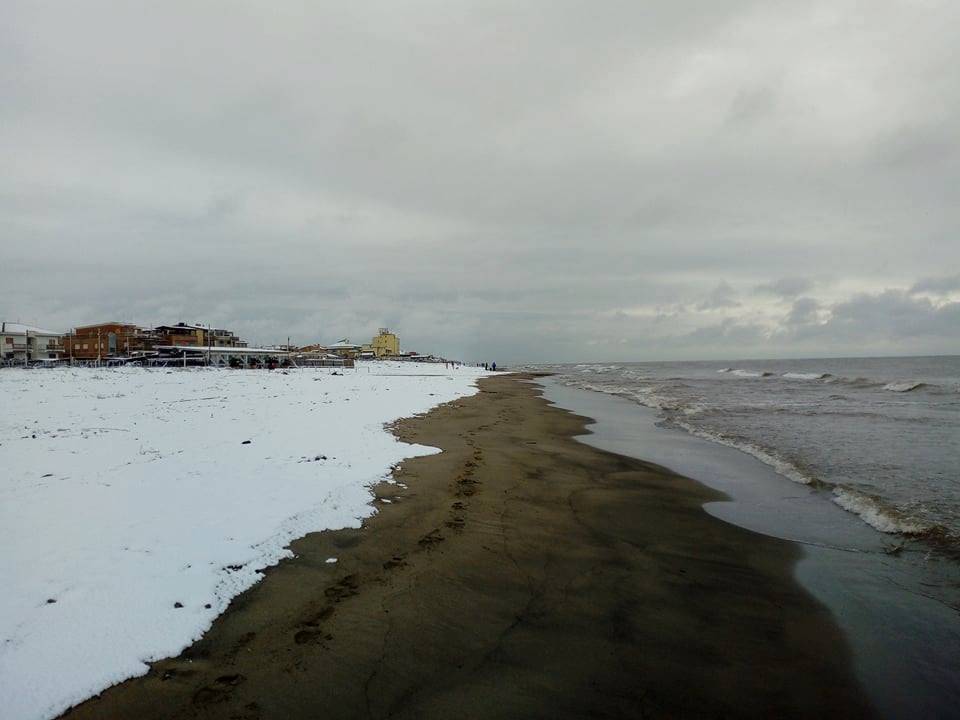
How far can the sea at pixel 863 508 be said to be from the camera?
182 inches

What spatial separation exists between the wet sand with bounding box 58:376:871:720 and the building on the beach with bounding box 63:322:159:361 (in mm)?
97022

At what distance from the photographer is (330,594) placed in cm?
512

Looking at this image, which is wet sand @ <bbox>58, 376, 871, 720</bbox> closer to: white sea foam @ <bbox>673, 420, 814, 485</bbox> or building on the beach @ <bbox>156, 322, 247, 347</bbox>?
white sea foam @ <bbox>673, 420, 814, 485</bbox>

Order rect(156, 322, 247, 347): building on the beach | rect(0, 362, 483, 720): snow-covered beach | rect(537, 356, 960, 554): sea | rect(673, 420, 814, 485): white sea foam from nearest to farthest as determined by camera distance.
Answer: rect(0, 362, 483, 720): snow-covered beach, rect(537, 356, 960, 554): sea, rect(673, 420, 814, 485): white sea foam, rect(156, 322, 247, 347): building on the beach

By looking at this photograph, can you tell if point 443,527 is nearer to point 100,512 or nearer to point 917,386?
point 100,512

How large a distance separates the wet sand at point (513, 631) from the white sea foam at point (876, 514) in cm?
233

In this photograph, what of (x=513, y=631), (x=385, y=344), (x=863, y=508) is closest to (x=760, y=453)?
(x=863, y=508)

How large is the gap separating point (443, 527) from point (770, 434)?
1535 cm

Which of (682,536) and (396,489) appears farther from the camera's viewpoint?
(396,489)

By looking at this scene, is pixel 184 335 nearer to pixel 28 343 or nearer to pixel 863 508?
pixel 28 343

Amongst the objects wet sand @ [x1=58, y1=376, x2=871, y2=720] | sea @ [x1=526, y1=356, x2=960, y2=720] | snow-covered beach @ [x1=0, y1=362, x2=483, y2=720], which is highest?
snow-covered beach @ [x1=0, y1=362, x2=483, y2=720]

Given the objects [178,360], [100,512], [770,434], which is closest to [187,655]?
[100,512]

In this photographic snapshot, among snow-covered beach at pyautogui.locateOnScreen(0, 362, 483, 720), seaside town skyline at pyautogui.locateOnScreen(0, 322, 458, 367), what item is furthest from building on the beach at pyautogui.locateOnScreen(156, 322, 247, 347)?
snow-covered beach at pyautogui.locateOnScreen(0, 362, 483, 720)

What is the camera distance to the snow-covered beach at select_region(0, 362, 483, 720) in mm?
3879
